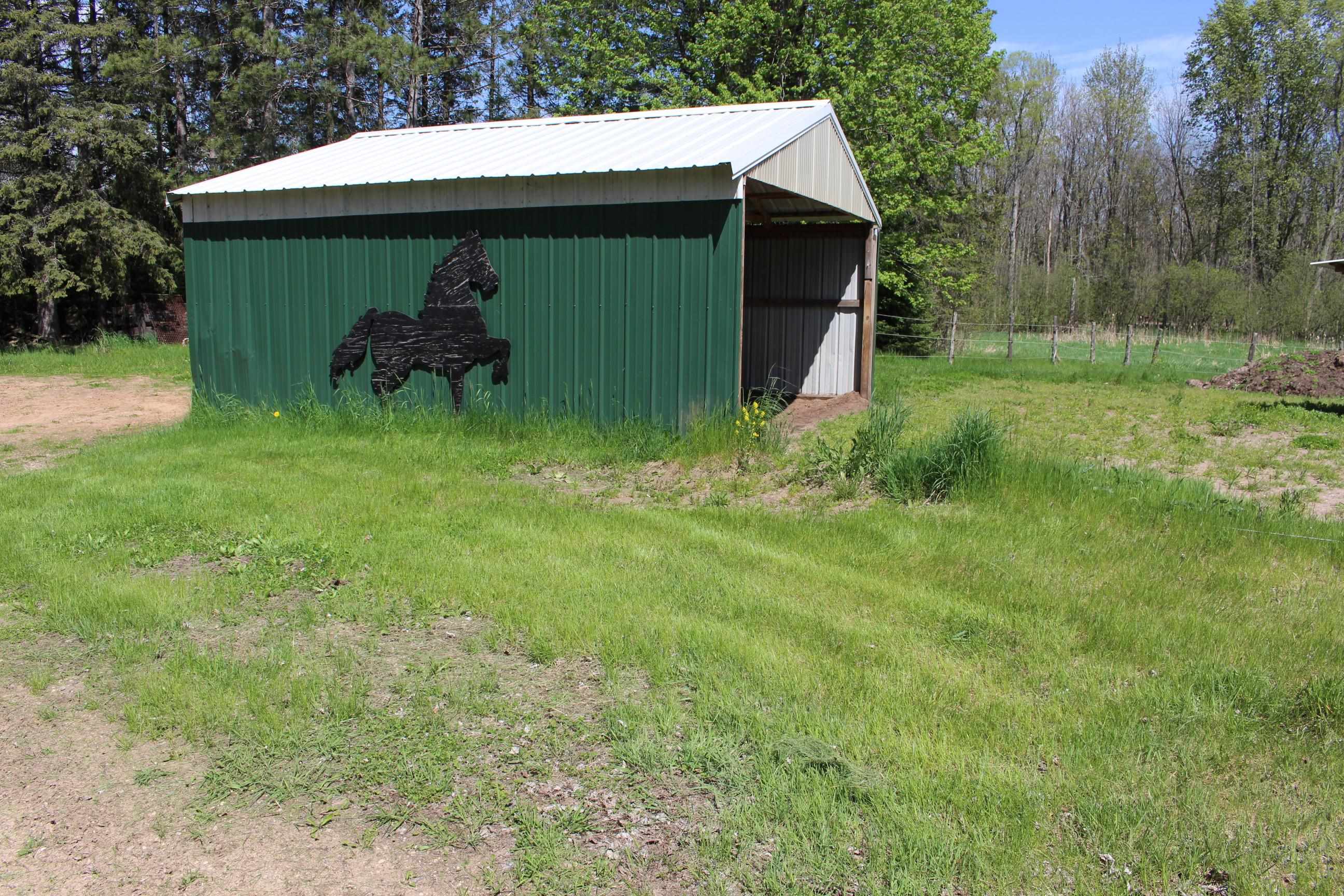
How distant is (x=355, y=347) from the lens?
10.8 metres

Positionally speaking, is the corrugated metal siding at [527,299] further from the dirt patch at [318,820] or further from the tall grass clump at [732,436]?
the dirt patch at [318,820]

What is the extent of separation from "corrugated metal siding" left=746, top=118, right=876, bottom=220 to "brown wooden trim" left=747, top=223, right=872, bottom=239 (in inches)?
13.7

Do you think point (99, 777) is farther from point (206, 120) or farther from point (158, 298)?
point (206, 120)

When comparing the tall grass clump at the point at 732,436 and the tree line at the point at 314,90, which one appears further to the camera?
the tree line at the point at 314,90

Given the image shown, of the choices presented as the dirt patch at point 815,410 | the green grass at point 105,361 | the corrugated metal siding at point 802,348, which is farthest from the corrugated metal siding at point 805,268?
the green grass at point 105,361

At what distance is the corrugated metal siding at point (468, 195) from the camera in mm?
9086

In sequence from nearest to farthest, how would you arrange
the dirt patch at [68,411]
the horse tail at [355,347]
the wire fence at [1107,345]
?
the dirt patch at [68,411] < the horse tail at [355,347] < the wire fence at [1107,345]

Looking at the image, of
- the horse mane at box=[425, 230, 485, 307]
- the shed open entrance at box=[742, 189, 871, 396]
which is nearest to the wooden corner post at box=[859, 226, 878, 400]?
the shed open entrance at box=[742, 189, 871, 396]

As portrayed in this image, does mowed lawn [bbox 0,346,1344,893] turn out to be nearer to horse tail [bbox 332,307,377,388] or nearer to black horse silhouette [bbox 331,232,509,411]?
black horse silhouette [bbox 331,232,509,411]

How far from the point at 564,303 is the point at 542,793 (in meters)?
7.14

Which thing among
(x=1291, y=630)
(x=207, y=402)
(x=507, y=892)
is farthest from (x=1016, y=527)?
(x=207, y=402)

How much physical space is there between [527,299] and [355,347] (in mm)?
2204

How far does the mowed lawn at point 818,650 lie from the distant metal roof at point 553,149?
12.0 feet

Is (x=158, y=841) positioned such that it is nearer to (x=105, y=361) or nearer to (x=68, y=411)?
(x=68, y=411)
